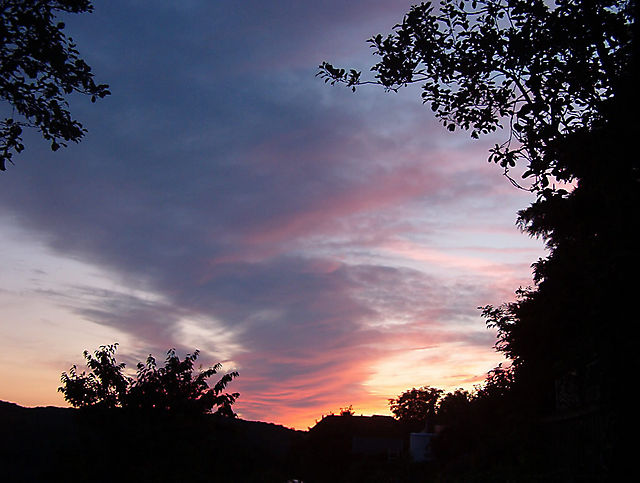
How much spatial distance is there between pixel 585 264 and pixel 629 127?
263cm

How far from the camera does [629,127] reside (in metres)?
11.1

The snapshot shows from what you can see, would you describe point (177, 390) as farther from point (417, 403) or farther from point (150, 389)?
point (417, 403)

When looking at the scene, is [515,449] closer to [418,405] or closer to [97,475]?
[97,475]

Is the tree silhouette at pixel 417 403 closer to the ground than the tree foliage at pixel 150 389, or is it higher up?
higher up

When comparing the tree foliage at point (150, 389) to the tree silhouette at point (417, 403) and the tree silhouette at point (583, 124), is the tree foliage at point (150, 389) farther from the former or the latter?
the tree silhouette at point (417, 403)

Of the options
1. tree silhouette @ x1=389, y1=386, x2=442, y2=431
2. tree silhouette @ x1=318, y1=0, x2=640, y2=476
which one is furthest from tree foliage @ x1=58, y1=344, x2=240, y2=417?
tree silhouette @ x1=389, y1=386, x2=442, y2=431

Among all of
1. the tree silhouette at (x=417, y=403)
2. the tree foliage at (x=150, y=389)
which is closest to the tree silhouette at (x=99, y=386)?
the tree foliage at (x=150, y=389)

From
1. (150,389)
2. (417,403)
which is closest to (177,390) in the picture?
(150,389)

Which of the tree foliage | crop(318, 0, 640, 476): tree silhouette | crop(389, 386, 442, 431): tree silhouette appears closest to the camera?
crop(318, 0, 640, 476): tree silhouette

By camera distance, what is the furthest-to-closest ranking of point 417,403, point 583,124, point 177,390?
1. point 417,403
2. point 177,390
3. point 583,124

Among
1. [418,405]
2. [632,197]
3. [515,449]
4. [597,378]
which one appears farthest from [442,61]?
[418,405]

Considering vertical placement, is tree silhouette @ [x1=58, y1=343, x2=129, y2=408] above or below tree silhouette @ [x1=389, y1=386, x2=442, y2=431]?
below

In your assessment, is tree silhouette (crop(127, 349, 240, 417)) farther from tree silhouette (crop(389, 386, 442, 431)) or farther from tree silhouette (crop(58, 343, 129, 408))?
tree silhouette (crop(389, 386, 442, 431))

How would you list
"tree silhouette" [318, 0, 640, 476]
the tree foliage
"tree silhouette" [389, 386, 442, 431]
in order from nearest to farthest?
1. "tree silhouette" [318, 0, 640, 476]
2. the tree foliage
3. "tree silhouette" [389, 386, 442, 431]
